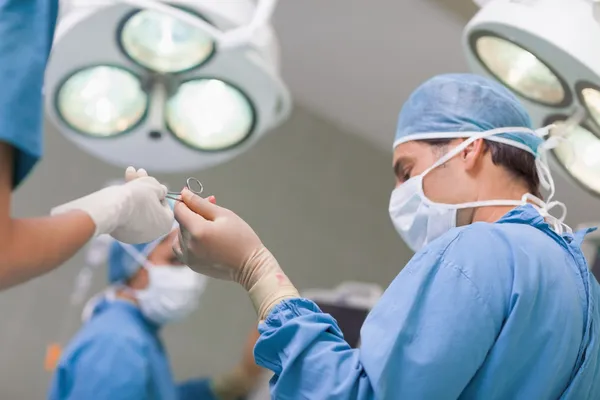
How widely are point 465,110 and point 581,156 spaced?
1.74 feet

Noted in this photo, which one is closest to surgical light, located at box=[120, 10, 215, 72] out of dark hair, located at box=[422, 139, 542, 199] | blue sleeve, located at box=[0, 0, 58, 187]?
dark hair, located at box=[422, 139, 542, 199]

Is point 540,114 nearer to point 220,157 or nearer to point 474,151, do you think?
point 474,151

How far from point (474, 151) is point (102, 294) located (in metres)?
1.63

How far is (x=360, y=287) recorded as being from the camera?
9.36 feet

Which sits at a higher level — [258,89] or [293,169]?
[258,89]

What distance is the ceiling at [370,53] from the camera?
8.45ft

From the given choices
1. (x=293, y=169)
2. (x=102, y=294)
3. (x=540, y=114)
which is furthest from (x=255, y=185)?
(x=540, y=114)

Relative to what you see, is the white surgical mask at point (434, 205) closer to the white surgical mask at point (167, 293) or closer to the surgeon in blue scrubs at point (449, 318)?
the surgeon in blue scrubs at point (449, 318)

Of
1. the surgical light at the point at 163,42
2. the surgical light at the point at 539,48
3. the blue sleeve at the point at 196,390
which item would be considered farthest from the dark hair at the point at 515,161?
the blue sleeve at the point at 196,390

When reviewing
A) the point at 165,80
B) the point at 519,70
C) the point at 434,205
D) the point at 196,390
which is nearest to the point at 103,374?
the point at 196,390

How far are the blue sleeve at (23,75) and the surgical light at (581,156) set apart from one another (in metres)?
1.24

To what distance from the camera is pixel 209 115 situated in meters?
2.05

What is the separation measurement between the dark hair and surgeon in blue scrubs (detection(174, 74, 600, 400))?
0.26 ft

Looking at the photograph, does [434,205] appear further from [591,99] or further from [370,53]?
[370,53]
